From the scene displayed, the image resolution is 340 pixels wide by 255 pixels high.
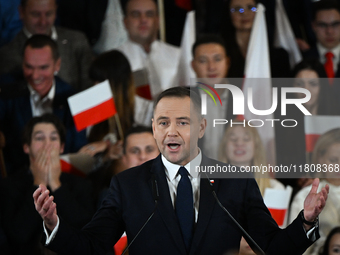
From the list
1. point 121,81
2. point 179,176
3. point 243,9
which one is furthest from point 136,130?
point 179,176

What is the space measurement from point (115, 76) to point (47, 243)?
2.46 meters

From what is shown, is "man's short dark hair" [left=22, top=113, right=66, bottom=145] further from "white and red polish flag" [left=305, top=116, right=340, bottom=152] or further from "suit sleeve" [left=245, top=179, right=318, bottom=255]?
"suit sleeve" [left=245, top=179, right=318, bottom=255]

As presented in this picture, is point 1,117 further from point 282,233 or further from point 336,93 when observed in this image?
point 282,233

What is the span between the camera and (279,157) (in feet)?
9.35

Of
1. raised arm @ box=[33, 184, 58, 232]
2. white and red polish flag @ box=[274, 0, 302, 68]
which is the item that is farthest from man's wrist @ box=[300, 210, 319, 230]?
white and red polish flag @ box=[274, 0, 302, 68]

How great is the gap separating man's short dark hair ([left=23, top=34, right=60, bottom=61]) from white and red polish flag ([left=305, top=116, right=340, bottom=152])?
78.6 inches

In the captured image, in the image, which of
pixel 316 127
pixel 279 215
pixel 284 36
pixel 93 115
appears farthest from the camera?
pixel 284 36

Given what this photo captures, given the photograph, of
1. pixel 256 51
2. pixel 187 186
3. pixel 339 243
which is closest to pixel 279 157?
pixel 339 243

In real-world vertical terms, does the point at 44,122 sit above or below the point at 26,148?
above

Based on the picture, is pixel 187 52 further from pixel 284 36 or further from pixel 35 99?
pixel 35 99

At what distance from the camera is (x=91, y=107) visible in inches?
151

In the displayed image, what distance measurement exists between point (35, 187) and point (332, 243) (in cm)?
189

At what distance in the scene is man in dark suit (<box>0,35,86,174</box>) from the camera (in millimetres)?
3789

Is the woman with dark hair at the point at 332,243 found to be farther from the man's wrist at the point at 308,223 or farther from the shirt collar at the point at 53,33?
the shirt collar at the point at 53,33
